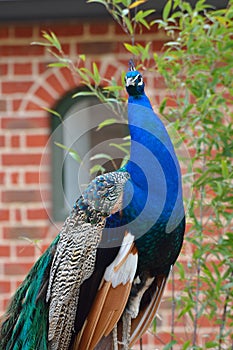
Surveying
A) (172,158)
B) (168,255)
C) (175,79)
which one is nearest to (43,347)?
(168,255)

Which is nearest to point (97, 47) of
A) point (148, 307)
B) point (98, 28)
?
point (98, 28)

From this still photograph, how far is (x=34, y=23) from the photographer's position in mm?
4465

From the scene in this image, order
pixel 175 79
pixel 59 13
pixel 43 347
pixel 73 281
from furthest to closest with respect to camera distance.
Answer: pixel 59 13 < pixel 175 79 < pixel 43 347 < pixel 73 281

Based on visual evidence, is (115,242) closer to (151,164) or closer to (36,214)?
(151,164)

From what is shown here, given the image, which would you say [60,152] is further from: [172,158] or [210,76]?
[172,158]

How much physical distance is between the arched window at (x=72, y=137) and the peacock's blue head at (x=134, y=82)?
1878 millimetres

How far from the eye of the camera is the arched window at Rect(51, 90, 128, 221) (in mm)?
4480

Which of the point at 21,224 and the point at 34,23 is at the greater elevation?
the point at 34,23

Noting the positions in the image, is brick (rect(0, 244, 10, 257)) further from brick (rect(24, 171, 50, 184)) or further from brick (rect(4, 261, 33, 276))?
brick (rect(24, 171, 50, 184))

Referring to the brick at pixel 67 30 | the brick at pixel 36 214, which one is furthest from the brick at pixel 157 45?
the brick at pixel 36 214

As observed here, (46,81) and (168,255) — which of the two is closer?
(168,255)

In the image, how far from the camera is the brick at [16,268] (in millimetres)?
4387

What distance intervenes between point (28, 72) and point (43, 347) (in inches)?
84.7

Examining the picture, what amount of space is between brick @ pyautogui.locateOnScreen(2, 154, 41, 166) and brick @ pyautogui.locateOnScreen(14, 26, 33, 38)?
0.60 m
